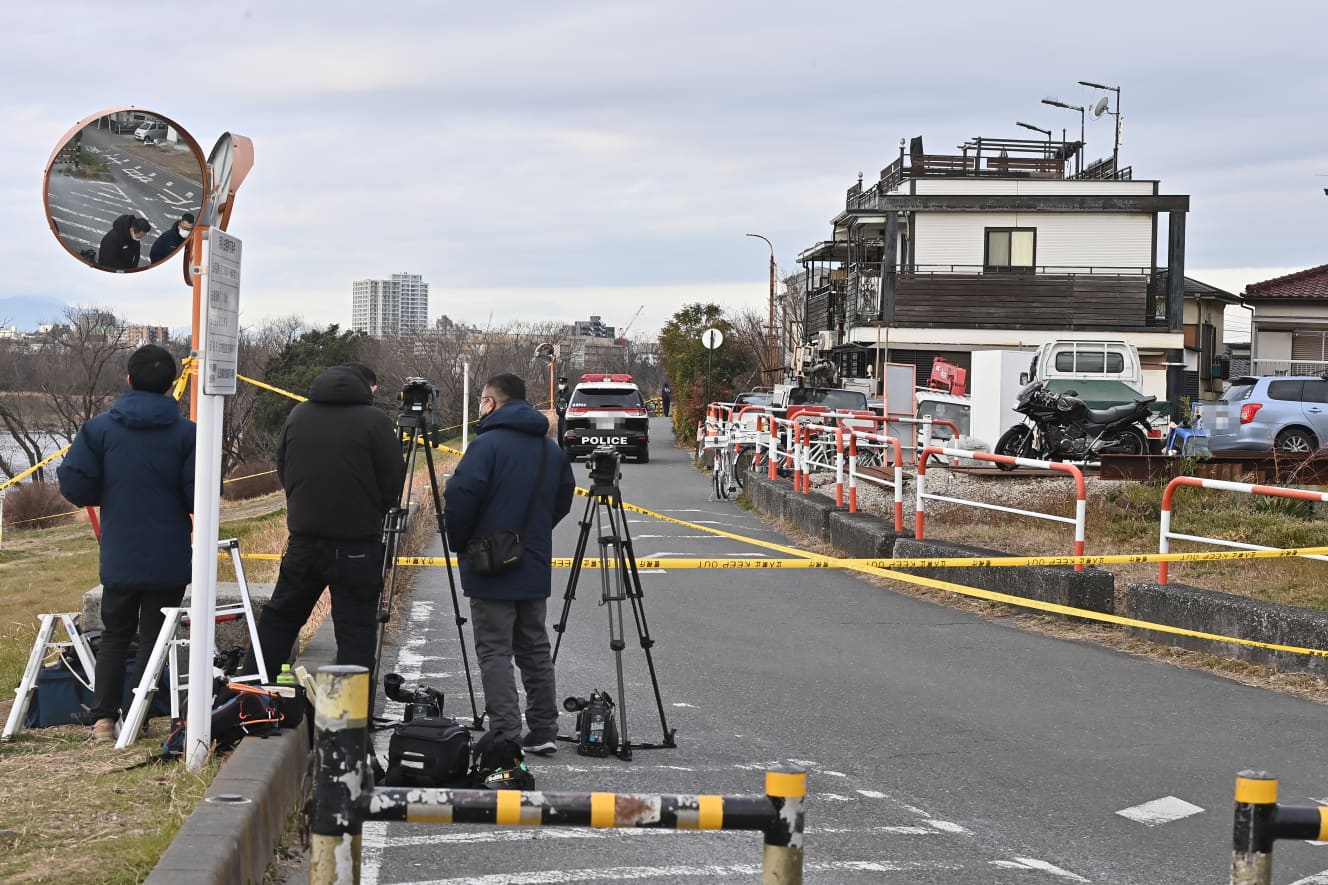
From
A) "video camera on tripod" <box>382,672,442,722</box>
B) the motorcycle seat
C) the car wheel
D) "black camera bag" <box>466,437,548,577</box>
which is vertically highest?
the motorcycle seat

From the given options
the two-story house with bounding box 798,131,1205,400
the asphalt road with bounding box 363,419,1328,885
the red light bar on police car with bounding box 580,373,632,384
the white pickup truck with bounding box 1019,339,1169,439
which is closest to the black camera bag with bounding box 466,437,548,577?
the asphalt road with bounding box 363,419,1328,885

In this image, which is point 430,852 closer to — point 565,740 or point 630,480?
point 565,740

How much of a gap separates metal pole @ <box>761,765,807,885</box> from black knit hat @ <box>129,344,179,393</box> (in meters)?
4.75

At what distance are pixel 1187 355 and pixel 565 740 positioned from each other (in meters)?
47.4

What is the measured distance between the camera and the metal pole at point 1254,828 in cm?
301

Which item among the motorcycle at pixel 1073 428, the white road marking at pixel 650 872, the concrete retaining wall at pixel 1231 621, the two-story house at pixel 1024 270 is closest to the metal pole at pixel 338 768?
the white road marking at pixel 650 872

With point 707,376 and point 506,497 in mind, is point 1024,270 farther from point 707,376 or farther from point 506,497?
point 506,497

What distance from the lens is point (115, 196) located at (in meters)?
6.44

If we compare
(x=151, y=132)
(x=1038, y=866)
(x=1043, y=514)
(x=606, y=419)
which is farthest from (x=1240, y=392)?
(x=151, y=132)

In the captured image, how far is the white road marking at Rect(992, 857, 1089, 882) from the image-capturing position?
5.18 m

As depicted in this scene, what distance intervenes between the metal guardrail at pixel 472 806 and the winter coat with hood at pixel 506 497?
357 cm

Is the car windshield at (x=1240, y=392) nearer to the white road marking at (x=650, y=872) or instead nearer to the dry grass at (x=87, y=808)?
the white road marking at (x=650, y=872)

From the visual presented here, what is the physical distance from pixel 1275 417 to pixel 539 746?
18970 mm

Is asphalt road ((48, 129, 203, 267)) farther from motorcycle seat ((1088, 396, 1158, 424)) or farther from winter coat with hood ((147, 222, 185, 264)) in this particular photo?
motorcycle seat ((1088, 396, 1158, 424))
